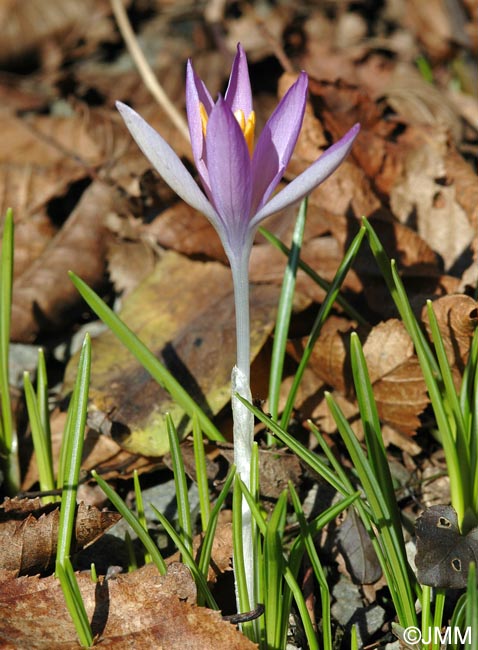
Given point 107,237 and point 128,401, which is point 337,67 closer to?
point 107,237

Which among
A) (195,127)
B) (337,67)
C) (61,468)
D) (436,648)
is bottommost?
(436,648)

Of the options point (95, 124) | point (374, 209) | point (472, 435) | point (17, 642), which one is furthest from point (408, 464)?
point (95, 124)

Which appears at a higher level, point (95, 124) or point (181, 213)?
point (95, 124)

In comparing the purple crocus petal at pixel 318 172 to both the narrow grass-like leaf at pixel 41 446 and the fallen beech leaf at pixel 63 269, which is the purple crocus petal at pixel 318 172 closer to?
the narrow grass-like leaf at pixel 41 446

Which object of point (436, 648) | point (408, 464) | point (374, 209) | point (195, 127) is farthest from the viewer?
point (374, 209)

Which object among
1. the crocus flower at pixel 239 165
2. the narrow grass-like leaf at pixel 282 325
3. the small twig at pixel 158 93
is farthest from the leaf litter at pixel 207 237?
the crocus flower at pixel 239 165

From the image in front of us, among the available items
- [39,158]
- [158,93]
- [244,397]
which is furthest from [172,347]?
[39,158]
